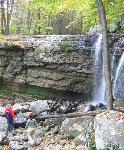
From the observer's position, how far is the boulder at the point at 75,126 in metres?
13.8

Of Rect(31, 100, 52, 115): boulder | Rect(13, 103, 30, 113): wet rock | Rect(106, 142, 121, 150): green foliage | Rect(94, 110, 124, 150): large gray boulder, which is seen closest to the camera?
Rect(106, 142, 121, 150): green foliage

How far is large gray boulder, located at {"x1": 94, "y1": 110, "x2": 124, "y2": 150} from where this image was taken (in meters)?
10.7

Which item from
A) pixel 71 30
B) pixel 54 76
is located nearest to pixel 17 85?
pixel 54 76

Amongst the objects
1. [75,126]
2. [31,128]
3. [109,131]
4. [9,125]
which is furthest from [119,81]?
[109,131]

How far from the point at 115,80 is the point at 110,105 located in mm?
7077

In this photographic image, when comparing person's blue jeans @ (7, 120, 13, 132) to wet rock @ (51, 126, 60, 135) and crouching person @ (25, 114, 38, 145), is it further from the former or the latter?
wet rock @ (51, 126, 60, 135)

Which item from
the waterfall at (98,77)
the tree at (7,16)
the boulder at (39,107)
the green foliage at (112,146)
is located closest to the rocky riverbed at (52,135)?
the boulder at (39,107)

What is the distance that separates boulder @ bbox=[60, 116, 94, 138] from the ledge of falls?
20.0 ft

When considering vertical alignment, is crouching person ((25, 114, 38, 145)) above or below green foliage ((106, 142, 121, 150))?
below

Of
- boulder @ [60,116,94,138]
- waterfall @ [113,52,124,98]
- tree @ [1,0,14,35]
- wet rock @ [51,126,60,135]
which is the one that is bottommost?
wet rock @ [51,126,60,135]

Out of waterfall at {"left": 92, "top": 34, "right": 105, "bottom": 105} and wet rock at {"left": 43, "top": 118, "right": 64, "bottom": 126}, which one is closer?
wet rock at {"left": 43, "top": 118, "right": 64, "bottom": 126}

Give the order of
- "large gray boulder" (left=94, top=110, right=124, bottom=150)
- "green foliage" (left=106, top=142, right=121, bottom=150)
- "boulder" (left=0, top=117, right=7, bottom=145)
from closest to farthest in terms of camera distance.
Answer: "green foliage" (left=106, top=142, right=121, bottom=150), "large gray boulder" (left=94, top=110, right=124, bottom=150), "boulder" (left=0, top=117, right=7, bottom=145)

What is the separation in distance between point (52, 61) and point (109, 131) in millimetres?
9992

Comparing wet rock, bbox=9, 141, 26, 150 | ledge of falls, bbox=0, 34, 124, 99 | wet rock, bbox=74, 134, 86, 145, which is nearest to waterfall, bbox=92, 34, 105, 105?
ledge of falls, bbox=0, 34, 124, 99
